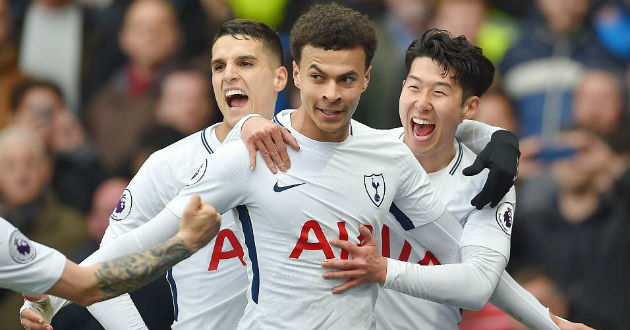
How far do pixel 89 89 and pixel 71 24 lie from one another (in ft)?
1.84

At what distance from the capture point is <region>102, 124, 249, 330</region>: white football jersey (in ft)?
20.0

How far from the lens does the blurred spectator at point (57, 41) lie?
10281mm

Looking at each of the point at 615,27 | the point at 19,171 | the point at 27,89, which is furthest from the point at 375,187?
the point at 27,89

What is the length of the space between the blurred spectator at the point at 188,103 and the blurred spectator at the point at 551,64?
7.92 ft

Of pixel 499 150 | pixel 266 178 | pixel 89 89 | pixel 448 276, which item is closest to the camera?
pixel 266 178

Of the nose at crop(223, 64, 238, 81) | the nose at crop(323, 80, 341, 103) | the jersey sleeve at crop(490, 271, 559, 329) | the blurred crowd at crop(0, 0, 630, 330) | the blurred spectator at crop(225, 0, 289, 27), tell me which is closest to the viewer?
the nose at crop(323, 80, 341, 103)

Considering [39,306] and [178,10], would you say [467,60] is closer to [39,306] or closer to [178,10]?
[39,306]

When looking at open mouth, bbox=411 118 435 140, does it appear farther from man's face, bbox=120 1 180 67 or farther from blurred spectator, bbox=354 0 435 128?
man's face, bbox=120 1 180 67

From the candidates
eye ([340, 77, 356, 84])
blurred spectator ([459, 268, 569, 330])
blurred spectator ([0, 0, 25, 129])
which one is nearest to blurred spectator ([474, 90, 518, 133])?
blurred spectator ([459, 268, 569, 330])

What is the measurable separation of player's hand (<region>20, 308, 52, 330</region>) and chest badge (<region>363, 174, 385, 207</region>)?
5.30 feet

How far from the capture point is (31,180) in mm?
9750

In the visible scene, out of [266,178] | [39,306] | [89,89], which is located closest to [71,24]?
[89,89]

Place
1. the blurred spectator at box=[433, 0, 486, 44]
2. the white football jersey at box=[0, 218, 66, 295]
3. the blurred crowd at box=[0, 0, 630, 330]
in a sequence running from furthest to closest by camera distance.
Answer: the blurred spectator at box=[433, 0, 486, 44] < the blurred crowd at box=[0, 0, 630, 330] < the white football jersey at box=[0, 218, 66, 295]

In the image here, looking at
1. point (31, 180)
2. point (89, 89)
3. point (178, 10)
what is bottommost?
point (31, 180)
